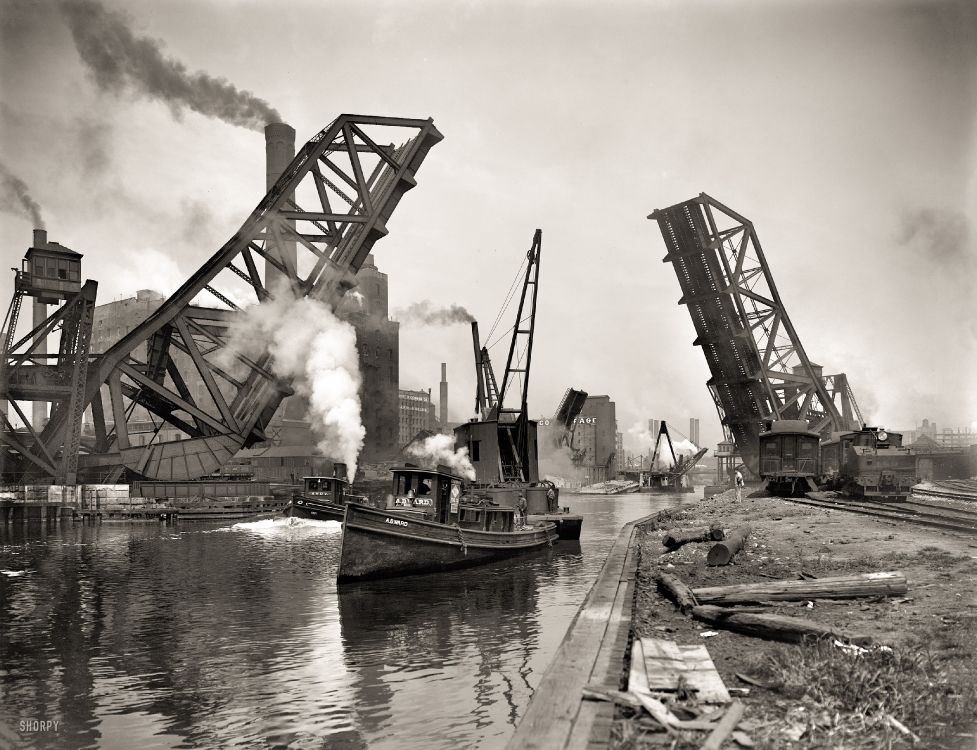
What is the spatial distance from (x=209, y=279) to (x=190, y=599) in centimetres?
2379

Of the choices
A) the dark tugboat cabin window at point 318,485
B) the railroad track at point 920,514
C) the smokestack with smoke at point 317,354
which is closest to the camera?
the railroad track at point 920,514

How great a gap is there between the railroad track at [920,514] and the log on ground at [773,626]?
35.2 ft

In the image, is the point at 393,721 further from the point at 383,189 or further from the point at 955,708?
the point at 383,189

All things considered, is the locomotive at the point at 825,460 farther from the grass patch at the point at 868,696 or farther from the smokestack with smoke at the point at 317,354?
the grass patch at the point at 868,696

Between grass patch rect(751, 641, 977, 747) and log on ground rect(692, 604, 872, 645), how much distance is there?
1.84 feet

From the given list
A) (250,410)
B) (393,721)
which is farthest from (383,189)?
(393,721)

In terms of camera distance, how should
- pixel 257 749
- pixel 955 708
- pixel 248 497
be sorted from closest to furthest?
pixel 955 708 < pixel 257 749 < pixel 248 497

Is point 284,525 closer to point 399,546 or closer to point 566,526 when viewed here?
point 566,526

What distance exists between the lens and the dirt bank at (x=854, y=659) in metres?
4.70

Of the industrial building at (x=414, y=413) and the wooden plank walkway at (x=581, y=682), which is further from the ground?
the industrial building at (x=414, y=413)

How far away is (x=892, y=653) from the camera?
19.1 feet

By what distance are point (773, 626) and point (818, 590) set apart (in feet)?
6.11

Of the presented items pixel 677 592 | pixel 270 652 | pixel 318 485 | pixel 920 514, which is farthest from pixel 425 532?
pixel 318 485

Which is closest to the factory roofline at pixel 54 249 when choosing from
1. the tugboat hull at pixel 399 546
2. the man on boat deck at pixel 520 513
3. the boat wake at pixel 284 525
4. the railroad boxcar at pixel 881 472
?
the boat wake at pixel 284 525
